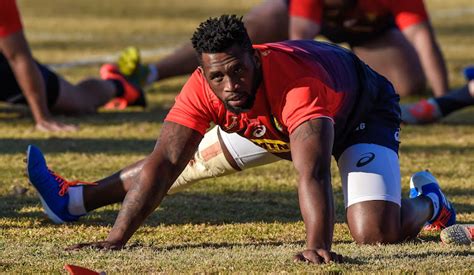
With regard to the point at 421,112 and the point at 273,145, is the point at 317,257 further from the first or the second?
the point at 421,112

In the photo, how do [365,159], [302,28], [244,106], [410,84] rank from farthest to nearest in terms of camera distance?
[410,84]
[302,28]
[365,159]
[244,106]

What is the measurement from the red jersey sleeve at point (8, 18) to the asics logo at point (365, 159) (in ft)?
13.1

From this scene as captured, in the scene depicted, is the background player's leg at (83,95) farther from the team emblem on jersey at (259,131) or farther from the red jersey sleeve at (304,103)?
the red jersey sleeve at (304,103)

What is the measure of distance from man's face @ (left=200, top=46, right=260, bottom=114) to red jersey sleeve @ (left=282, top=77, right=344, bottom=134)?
0.18 m

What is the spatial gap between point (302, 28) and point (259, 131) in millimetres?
4373

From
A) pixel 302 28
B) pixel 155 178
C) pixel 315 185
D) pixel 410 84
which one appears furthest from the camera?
pixel 410 84

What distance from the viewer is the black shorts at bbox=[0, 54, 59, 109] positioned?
9.44m

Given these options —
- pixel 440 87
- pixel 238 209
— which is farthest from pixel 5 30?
pixel 440 87

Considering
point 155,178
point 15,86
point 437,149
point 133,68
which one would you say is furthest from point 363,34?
point 155,178

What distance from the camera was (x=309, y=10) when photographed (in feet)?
31.9

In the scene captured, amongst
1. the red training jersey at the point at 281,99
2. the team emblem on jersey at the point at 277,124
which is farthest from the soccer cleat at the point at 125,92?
the team emblem on jersey at the point at 277,124

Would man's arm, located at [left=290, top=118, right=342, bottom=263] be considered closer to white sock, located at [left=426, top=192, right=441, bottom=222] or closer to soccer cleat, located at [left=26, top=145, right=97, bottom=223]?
white sock, located at [left=426, top=192, right=441, bottom=222]

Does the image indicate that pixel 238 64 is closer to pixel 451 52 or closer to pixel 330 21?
pixel 330 21

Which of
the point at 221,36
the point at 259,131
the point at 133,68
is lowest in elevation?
the point at 133,68
